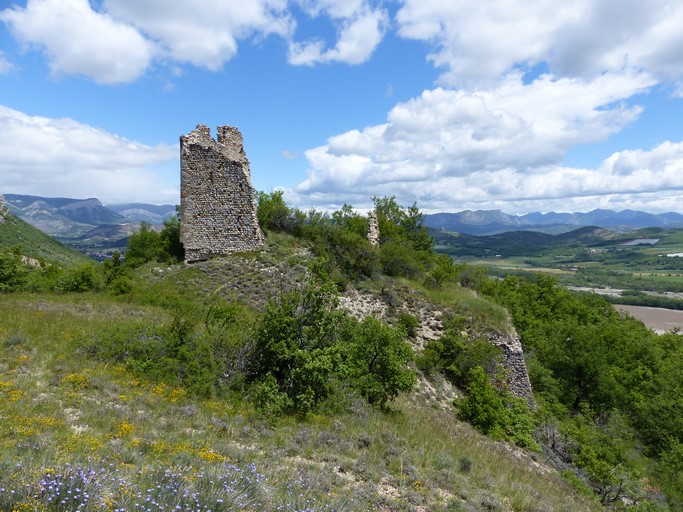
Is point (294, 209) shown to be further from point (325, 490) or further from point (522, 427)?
point (325, 490)

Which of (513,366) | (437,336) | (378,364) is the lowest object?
(513,366)

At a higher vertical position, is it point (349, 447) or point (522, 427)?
point (349, 447)

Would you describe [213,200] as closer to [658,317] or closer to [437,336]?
[437,336]

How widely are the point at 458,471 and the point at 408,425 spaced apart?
2.26 m

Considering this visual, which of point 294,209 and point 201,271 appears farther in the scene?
point 294,209

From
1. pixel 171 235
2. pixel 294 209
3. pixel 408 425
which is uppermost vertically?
pixel 294 209

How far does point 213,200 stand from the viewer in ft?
69.1

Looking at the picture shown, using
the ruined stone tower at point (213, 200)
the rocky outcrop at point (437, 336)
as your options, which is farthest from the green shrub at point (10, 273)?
the rocky outcrop at point (437, 336)

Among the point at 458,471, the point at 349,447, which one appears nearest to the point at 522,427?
the point at 458,471

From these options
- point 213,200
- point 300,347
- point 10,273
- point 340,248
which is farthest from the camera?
point 340,248

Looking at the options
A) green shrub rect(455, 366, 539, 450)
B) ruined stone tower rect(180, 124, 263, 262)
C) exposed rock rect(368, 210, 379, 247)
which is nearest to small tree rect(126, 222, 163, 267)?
ruined stone tower rect(180, 124, 263, 262)

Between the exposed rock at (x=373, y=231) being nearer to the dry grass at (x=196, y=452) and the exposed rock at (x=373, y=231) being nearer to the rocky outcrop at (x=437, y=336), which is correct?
the rocky outcrop at (x=437, y=336)

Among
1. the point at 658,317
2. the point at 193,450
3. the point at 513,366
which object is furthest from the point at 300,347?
the point at 658,317

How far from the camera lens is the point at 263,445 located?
6832 mm
